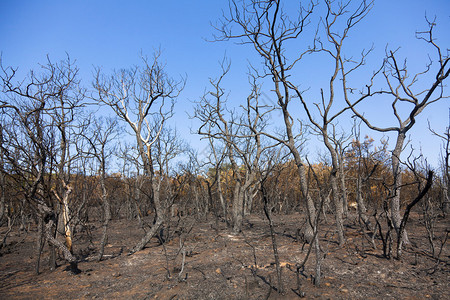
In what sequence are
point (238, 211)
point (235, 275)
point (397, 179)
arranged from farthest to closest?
point (238, 211), point (397, 179), point (235, 275)

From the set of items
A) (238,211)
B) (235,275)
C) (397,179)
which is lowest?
(235,275)

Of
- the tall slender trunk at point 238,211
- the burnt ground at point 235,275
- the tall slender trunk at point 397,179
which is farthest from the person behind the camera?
the tall slender trunk at point 238,211

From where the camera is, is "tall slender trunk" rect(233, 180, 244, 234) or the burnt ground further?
"tall slender trunk" rect(233, 180, 244, 234)

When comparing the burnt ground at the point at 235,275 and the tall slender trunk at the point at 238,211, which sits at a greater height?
the tall slender trunk at the point at 238,211

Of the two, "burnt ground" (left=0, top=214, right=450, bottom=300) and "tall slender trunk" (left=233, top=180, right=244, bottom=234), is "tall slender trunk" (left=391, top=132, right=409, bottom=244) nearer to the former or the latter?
"burnt ground" (left=0, top=214, right=450, bottom=300)

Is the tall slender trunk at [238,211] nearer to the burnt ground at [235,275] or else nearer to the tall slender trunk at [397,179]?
the burnt ground at [235,275]

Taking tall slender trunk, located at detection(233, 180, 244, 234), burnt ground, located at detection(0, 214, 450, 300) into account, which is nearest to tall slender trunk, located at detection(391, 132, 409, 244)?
burnt ground, located at detection(0, 214, 450, 300)

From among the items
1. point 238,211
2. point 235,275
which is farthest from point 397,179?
point 238,211

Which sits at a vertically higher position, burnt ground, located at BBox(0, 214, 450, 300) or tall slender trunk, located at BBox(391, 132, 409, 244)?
tall slender trunk, located at BBox(391, 132, 409, 244)

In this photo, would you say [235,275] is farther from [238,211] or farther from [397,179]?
[238,211]

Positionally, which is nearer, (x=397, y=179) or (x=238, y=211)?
(x=397, y=179)

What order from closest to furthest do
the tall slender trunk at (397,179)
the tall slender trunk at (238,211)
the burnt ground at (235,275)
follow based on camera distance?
1. the burnt ground at (235,275)
2. the tall slender trunk at (397,179)
3. the tall slender trunk at (238,211)

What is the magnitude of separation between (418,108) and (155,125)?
13716mm

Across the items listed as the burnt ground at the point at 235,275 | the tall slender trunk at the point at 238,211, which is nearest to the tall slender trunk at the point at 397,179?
→ the burnt ground at the point at 235,275
